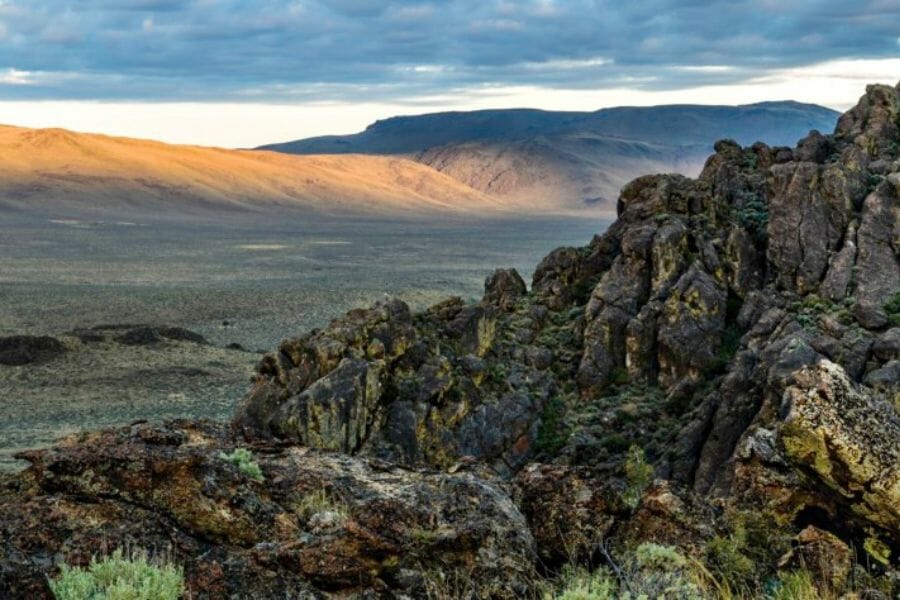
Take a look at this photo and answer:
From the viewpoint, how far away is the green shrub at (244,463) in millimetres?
8227

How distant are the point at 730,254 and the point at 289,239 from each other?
347ft

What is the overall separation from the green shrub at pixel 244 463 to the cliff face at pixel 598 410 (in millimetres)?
80

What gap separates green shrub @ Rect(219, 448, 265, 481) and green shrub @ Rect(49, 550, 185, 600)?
1.45 meters

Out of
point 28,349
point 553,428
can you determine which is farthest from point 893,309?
point 28,349

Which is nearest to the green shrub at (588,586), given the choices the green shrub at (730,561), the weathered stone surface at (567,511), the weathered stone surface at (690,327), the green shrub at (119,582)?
the weathered stone surface at (567,511)

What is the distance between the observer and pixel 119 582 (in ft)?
21.0

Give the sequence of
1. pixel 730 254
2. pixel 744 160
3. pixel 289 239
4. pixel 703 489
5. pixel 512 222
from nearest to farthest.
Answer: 1. pixel 703 489
2. pixel 730 254
3. pixel 744 160
4. pixel 289 239
5. pixel 512 222

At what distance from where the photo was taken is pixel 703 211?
1028 inches

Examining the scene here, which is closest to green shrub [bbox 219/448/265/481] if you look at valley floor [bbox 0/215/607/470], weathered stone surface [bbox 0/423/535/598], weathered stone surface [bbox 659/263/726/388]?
weathered stone surface [bbox 0/423/535/598]

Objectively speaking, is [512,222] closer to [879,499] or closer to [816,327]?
[816,327]

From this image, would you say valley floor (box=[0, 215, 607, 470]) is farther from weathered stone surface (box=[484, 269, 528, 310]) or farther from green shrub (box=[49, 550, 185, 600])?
green shrub (box=[49, 550, 185, 600])

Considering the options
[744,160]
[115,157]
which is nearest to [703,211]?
[744,160]

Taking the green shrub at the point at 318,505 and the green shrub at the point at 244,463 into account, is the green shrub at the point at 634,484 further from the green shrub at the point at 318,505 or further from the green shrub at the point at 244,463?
the green shrub at the point at 244,463

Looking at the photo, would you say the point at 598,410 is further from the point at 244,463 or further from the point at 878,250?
the point at 244,463
